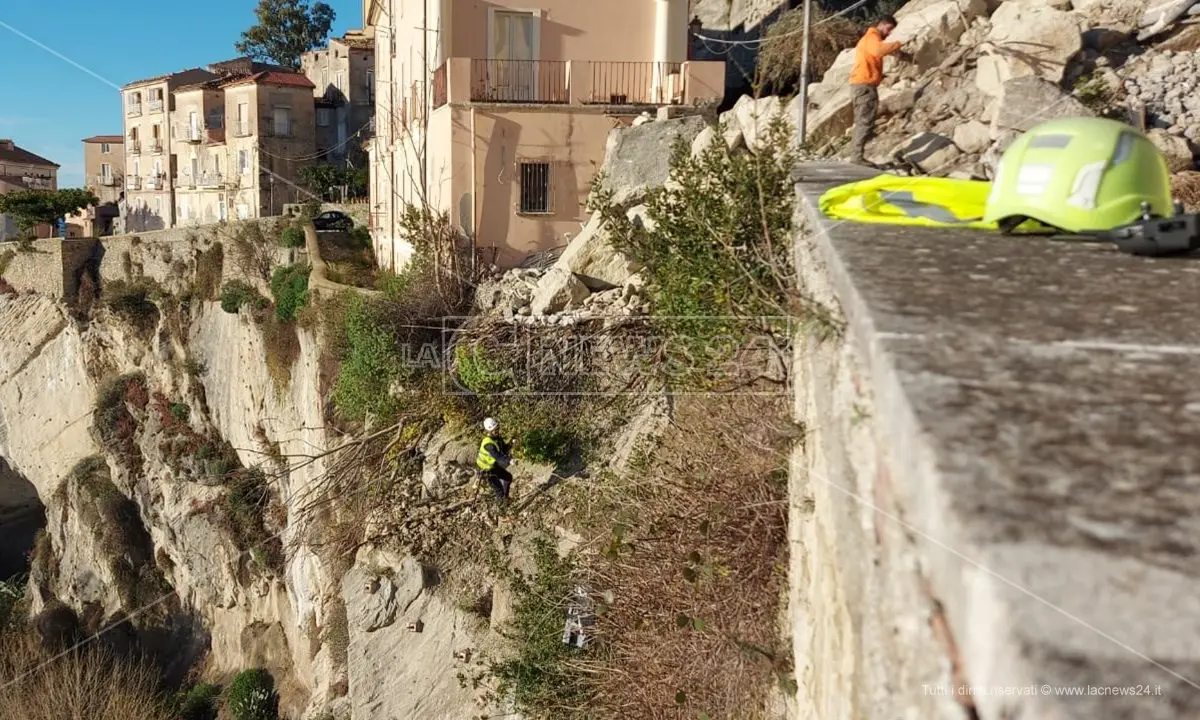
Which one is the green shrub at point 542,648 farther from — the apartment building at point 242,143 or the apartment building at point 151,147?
the apartment building at point 151,147

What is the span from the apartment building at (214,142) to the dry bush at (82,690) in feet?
60.3

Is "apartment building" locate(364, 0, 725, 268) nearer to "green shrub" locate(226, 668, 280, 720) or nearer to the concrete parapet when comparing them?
"green shrub" locate(226, 668, 280, 720)

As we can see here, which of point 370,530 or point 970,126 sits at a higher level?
point 970,126

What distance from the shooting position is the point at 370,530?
10227 millimetres

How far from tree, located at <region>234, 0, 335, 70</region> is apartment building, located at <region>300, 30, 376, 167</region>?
33.6 feet

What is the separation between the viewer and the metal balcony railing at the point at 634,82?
44.1ft

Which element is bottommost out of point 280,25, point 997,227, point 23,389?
point 23,389

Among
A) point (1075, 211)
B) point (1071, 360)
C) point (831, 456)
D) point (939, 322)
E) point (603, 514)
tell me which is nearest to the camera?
point (1071, 360)

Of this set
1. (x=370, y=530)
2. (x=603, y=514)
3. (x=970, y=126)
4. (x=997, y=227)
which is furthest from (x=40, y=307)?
(x=997, y=227)

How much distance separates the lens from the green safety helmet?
10.3ft

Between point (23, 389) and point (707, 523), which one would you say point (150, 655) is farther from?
point (707, 523)

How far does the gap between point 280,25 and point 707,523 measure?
2011 inches

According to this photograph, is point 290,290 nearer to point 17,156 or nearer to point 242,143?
point 242,143

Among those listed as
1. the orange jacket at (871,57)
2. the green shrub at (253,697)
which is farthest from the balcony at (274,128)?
the orange jacket at (871,57)
